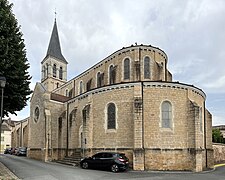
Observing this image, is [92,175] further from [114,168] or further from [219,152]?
[219,152]

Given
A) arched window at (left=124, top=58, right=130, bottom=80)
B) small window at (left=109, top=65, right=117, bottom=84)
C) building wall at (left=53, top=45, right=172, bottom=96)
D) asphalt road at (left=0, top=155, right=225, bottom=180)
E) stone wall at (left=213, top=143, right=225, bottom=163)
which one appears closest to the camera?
asphalt road at (left=0, top=155, right=225, bottom=180)

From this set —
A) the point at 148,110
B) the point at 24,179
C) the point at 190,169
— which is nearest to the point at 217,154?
the point at 190,169

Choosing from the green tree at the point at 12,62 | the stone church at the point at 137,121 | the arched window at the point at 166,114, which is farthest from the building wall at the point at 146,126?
the green tree at the point at 12,62

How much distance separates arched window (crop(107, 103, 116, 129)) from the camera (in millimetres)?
24812

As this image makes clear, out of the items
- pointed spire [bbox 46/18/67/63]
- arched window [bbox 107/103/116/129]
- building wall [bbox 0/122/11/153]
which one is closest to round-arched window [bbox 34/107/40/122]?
arched window [bbox 107/103/116/129]

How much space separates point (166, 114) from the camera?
23.9 metres

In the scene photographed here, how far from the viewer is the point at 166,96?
2398 centimetres

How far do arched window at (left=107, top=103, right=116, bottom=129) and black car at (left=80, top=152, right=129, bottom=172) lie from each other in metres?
3.56

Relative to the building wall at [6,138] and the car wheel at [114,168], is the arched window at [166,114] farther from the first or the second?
the building wall at [6,138]

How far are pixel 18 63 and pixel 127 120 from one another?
1096 centimetres

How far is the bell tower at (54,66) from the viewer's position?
197 ft

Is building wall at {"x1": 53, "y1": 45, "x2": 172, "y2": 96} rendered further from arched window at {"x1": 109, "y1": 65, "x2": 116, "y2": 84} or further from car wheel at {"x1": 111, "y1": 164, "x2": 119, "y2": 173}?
car wheel at {"x1": 111, "y1": 164, "x2": 119, "y2": 173}

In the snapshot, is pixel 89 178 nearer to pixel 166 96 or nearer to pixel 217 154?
pixel 166 96

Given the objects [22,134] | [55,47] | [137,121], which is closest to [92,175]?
[137,121]
